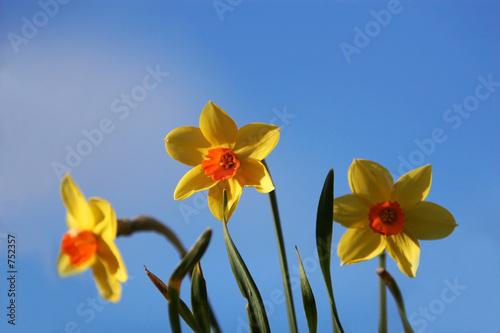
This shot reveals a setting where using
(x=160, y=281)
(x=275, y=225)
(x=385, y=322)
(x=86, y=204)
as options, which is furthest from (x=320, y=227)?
(x=86, y=204)

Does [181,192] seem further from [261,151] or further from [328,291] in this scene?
[328,291]

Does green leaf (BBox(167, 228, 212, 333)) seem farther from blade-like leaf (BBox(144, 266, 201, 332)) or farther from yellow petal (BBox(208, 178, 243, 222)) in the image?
yellow petal (BBox(208, 178, 243, 222))

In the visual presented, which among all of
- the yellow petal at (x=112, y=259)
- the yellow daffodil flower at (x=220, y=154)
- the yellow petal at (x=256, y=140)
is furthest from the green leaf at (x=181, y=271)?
the yellow petal at (x=256, y=140)

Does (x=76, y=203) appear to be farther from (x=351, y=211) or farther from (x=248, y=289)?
(x=351, y=211)

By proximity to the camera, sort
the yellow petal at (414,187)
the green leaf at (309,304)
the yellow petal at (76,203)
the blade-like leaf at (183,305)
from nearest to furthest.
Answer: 1. the yellow petal at (76,203)
2. the blade-like leaf at (183,305)
3. the green leaf at (309,304)
4. the yellow petal at (414,187)

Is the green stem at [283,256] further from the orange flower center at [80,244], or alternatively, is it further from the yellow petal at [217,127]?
the orange flower center at [80,244]

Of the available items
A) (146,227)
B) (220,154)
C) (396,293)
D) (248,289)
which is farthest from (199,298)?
(396,293)
